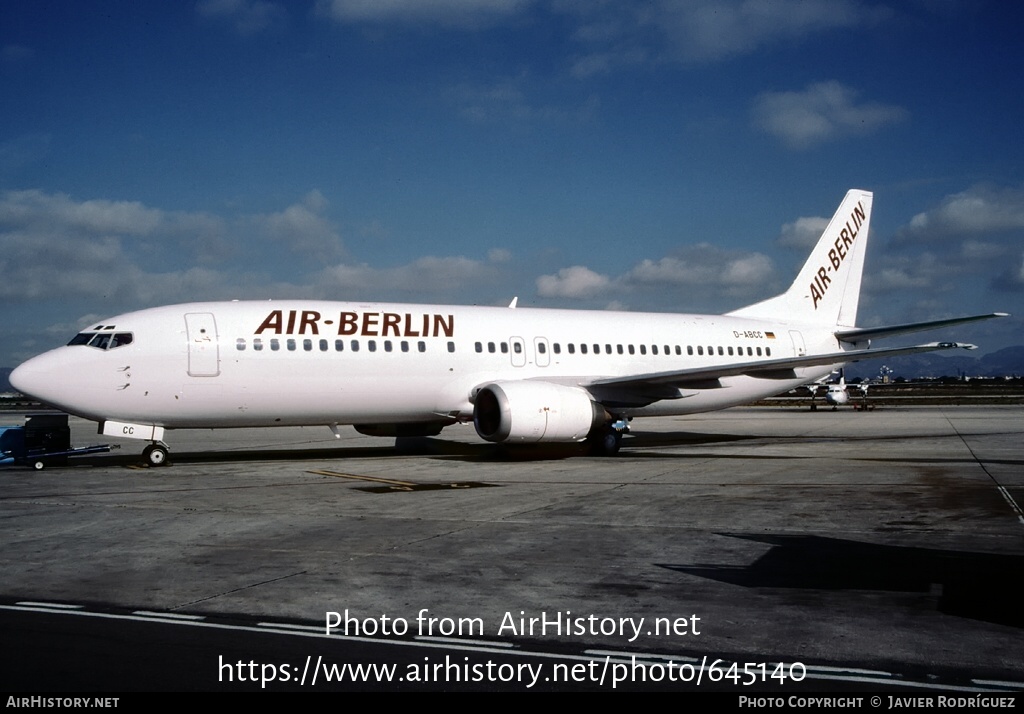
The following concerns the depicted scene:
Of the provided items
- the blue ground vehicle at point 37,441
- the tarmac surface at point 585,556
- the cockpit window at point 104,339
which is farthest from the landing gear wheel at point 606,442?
the blue ground vehicle at point 37,441

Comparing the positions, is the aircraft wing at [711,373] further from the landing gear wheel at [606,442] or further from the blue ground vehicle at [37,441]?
the blue ground vehicle at [37,441]

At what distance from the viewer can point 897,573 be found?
7934 millimetres

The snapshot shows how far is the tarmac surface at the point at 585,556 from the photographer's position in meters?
6.11

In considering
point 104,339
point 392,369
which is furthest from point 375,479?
point 104,339

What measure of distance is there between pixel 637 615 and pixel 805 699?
1917mm

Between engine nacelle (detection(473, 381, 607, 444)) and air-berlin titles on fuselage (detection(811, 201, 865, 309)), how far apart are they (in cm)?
1256

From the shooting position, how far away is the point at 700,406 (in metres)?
26.9

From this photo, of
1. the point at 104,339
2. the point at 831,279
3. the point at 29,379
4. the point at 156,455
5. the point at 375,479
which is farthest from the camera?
the point at 831,279

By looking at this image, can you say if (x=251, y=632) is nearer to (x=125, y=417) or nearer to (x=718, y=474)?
(x=718, y=474)

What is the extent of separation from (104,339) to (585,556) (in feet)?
45.4

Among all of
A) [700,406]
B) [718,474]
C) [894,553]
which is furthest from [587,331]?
[894,553]

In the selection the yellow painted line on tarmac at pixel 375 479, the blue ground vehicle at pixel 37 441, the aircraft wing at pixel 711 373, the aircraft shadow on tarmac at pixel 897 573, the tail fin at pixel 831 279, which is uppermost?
the tail fin at pixel 831 279

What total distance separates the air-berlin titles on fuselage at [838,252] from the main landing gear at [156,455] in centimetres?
2107

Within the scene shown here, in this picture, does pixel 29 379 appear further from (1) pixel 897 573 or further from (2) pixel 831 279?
(2) pixel 831 279
